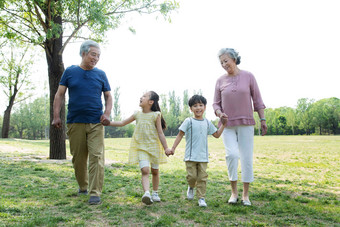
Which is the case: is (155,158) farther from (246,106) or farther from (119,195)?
(246,106)

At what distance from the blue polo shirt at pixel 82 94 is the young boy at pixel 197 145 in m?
1.32

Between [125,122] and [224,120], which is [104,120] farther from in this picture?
[224,120]

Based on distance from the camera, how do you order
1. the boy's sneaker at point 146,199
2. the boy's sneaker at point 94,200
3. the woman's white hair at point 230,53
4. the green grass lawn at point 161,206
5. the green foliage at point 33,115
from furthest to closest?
the green foliage at point 33,115, the woman's white hair at point 230,53, the boy's sneaker at point 94,200, the boy's sneaker at point 146,199, the green grass lawn at point 161,206

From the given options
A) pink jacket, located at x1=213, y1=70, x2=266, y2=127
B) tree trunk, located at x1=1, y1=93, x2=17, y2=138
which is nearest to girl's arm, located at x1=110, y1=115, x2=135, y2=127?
pink jacket, located at x1=213, y1=70, x2=266, y2=127

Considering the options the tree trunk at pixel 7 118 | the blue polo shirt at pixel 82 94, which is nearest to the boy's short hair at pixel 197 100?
the blue polo shirt at pixel 82 94

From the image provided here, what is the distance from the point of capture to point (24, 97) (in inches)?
1165

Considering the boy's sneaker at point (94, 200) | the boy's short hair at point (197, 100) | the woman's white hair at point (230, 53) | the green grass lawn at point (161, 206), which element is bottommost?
the green grass lawn at point (161, 206)

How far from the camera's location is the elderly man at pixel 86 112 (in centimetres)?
421

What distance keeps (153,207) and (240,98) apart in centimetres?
201

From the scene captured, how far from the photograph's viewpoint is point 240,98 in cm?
424

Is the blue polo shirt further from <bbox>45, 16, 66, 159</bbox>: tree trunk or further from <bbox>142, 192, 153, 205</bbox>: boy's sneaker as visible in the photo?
<bbox>45, 16, 66, 159</bbox>: tree trunk

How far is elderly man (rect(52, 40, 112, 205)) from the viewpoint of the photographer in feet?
13.8

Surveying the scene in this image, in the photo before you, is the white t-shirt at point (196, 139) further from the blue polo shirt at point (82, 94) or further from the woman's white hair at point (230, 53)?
the blue polo shirt at point (82, 94)

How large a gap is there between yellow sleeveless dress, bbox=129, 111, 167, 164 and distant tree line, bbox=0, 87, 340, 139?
5203cm
